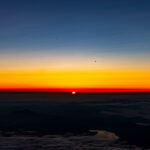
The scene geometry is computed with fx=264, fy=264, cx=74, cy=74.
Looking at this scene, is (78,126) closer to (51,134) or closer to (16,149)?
(51,134)

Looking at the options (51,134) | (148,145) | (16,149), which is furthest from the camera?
(51,134)

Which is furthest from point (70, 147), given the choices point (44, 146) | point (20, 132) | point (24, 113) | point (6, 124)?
point (24, 113)

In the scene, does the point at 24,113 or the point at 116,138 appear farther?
the point at 24,113

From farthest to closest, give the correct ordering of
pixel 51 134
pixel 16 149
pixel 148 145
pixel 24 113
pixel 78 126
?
pixel 24 113
pixel 78 126
pixel 51 134
pixel 148 145
pixel 16 149

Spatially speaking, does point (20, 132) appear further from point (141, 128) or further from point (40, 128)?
point (141, 128)

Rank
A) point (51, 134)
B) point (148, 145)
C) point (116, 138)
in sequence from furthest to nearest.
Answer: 1. point (51, 134)
2. point (116, 138)
3. point (148, 145)

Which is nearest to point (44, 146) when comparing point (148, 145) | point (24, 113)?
point (148, 145)

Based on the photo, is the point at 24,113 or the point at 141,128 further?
the point at 24,113

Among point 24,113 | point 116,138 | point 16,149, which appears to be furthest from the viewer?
point 24,113
